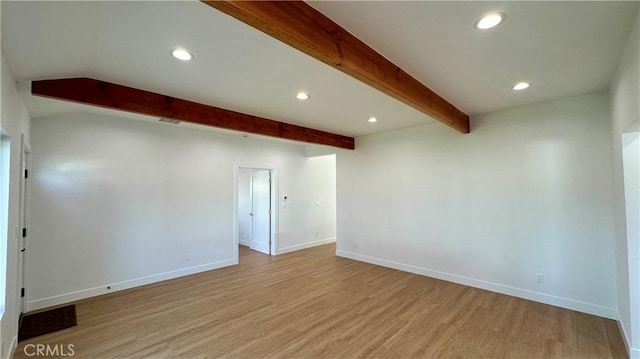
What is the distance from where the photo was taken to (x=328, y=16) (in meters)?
1.90

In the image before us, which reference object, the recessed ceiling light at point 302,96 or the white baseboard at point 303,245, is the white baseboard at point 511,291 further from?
the recessed ceiling light at point 302,96

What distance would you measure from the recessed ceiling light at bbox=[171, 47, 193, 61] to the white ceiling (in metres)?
0.07

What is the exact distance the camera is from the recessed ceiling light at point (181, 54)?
7.45 ft

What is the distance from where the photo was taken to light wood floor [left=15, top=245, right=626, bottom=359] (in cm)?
274

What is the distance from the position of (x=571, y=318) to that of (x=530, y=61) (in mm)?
3114

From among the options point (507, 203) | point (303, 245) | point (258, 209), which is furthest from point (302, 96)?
point (303, 245)

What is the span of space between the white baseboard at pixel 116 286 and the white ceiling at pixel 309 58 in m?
2.56

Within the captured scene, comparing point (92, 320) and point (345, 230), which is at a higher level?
point (345, 230)

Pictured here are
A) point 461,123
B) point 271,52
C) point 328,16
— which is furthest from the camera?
point 461,123

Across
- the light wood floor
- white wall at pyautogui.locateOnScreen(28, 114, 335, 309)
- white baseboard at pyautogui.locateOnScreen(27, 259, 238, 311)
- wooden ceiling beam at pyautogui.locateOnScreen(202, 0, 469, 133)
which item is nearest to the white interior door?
white wall at pyautogui.locateOnScreen(28, 114, 335, 309)

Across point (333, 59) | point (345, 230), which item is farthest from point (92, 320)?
point (345, 230)

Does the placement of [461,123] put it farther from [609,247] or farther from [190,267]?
[190,267]

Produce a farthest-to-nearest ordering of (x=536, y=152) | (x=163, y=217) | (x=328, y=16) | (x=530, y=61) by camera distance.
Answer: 1. (x=163, y=217)
2. (x=536, y=152)
3. (x=530, y=61)
4. (x=328, y=16)

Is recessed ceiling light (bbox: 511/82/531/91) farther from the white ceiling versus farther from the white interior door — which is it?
the white interior door
